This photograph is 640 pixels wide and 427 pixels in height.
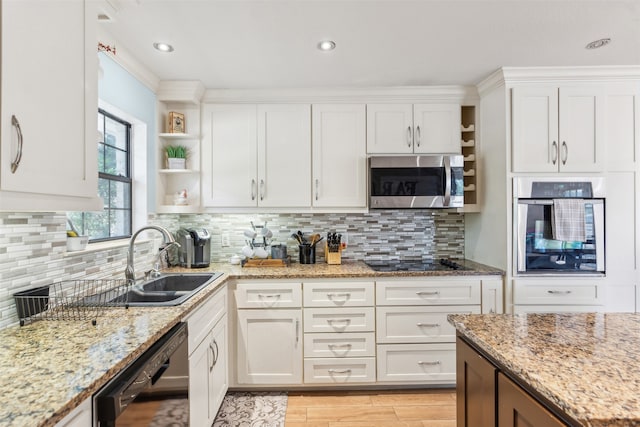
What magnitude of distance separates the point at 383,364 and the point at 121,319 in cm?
182

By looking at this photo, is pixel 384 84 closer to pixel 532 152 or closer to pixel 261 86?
pixel 261 86

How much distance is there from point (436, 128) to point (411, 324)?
161cm

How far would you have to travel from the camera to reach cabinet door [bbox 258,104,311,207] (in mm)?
2754

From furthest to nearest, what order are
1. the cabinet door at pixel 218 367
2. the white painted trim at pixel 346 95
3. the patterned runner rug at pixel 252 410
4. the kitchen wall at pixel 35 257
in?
the white painted trim at pixel 346 95, the patterned runner rug at pixel 252 410, the cabinet door at pixel 218 367, the kitchen wall at pixel 35 257

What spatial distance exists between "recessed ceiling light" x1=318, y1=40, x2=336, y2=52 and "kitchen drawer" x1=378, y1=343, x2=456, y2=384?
2.10 metres

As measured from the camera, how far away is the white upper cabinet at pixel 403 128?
108 inches

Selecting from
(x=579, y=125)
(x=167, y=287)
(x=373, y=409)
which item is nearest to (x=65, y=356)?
(x=167, y=287)

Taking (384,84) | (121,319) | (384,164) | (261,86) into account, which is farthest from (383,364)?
(261,86)

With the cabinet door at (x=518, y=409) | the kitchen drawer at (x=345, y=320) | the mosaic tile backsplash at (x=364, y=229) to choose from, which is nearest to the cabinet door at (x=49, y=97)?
the cabinet door at (x=518, y=409)

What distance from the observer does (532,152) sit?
2.41m

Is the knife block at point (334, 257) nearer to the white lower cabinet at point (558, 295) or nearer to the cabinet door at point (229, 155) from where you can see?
the cabinet door at point (229, 155)

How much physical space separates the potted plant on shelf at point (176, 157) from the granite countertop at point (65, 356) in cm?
138

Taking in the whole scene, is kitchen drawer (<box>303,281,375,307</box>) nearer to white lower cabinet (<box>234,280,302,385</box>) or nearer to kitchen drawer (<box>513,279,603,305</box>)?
white lower cabinet (<box>234,280,302,385</box>)

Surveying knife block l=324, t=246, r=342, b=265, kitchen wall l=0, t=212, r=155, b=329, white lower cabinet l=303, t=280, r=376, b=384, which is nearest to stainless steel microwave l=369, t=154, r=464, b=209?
knife block l=324, t=246, r=342, b=265
